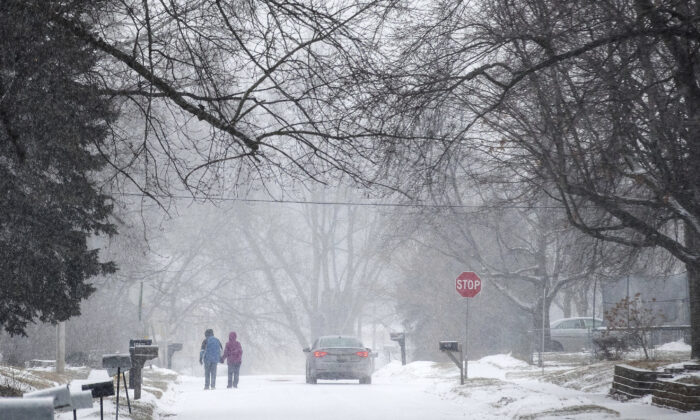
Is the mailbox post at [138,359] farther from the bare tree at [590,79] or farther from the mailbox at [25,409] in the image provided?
the mailbox at [25,409]

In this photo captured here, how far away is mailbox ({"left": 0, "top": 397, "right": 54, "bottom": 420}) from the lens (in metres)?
7.25

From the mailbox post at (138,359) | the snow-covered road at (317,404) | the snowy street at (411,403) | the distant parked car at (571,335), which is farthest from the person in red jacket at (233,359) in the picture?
→ the distant parked car at (571,335)

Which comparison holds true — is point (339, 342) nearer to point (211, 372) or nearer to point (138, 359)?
point (211, 372)

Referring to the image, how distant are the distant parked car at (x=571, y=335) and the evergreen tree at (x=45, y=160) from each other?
32.7 metres

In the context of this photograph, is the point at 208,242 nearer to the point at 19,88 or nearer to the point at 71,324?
the point at 71,324

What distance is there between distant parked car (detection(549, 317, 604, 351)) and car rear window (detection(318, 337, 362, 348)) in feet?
65.7

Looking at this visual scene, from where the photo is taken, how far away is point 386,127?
13.8 m

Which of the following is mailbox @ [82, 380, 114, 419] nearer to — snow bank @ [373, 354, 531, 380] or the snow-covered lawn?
the snow-covered lawn

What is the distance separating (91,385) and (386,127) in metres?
5.00

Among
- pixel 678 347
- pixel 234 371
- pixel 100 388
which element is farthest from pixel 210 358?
pixel 100 388

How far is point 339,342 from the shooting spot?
29.3 meters

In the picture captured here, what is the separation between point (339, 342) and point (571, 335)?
21.4m

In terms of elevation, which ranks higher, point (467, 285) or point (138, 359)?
point (467, 285)

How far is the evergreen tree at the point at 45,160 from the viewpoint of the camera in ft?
33.7
